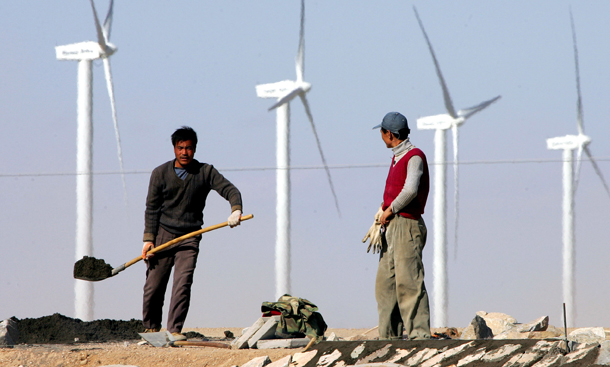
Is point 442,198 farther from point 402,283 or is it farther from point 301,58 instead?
point 402,283

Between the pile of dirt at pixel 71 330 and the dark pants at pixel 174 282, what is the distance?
1.09 metres

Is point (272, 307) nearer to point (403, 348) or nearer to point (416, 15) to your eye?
point (403, 348)

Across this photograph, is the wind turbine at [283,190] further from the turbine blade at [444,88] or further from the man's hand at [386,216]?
the man's hand at [386,216]

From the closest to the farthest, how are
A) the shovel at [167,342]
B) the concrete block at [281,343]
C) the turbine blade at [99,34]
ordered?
the concrete block at [281,343] < the shovel at [167,342] < the turbine blade at [99,34]

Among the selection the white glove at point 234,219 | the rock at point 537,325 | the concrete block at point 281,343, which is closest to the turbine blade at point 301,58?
the rock at point 537,325

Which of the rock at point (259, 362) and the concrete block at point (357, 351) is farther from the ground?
the concrete block at point (357, 351)

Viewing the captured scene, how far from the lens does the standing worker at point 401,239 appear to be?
21.2ft

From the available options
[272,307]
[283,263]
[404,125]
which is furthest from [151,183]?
[283,263]

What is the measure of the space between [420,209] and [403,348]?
1.16 meters

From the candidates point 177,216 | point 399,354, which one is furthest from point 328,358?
point 177,216

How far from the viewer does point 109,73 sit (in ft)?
64.8

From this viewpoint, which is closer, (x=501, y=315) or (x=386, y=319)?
(x=386, y=319)

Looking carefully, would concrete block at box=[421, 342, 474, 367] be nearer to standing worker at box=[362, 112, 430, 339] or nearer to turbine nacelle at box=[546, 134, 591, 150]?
standing worker at box=[362, 112, 430, 339]

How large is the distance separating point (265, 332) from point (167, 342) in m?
0.94
